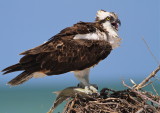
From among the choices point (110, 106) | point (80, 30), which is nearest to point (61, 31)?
point (80, 30)

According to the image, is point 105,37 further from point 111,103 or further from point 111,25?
point 111,103

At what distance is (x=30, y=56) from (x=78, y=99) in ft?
2.89

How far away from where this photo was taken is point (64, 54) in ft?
26.7

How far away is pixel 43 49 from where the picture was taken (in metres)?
8.05

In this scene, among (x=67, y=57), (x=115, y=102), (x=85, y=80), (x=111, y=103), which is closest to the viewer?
(x=111, y=103)

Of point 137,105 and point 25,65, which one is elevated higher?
point 25,65

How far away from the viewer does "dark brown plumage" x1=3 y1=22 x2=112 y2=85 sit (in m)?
7.86

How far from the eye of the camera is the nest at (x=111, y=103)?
762cm

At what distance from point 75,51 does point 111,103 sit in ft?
3.26

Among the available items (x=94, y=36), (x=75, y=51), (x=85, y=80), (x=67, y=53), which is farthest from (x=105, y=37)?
(x=85, y=80)

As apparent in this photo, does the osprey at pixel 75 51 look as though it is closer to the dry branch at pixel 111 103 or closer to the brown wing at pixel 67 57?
the brown wing at pixel 67 57

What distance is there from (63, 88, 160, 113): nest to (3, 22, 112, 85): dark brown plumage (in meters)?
0.46

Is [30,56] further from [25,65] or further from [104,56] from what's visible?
[104,56]

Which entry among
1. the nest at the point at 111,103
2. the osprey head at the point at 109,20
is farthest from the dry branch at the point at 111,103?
the osprey head at the point at 109,20
